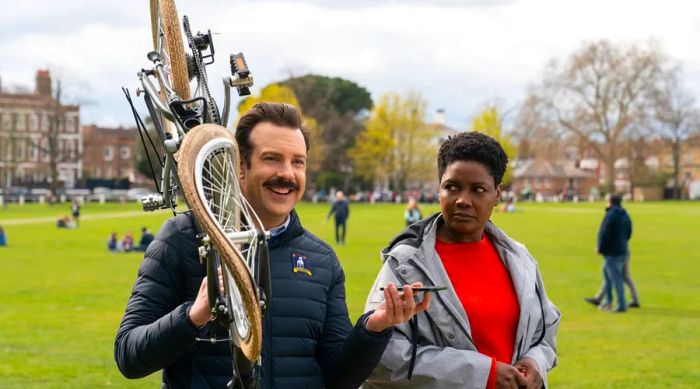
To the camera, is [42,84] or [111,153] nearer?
[42,84]

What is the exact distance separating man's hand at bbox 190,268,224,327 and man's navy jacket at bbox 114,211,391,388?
0.15m

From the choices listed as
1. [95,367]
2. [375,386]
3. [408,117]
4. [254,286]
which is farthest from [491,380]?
[408,117]

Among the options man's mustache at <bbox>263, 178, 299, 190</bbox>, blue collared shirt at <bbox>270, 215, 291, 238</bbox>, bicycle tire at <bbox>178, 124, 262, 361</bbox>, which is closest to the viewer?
bicycle tire at <bbox>178, 124, 262, 361</bbox>

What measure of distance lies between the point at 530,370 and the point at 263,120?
1415mm

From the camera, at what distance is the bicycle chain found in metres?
2.45

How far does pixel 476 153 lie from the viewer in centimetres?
371

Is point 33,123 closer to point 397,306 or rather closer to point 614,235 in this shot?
point 614,235

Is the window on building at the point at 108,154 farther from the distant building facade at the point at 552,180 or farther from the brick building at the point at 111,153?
the distant building facade at the point at 552,180

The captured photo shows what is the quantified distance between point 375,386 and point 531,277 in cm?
76

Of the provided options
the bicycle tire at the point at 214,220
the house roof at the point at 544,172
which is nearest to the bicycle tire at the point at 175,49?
the bicycle tire at the point at 214,220

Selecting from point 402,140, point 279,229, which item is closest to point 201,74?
point 279,229

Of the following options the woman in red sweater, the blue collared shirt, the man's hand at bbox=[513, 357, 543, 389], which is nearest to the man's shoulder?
the blue collared shirt

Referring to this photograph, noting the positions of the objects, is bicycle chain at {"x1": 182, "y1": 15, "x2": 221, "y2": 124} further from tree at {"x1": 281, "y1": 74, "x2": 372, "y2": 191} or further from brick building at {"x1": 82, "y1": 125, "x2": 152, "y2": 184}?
brick building at {"x1": 82, "y1": 125, "x2": 152, "y2": 184}

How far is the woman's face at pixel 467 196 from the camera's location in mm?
3670
